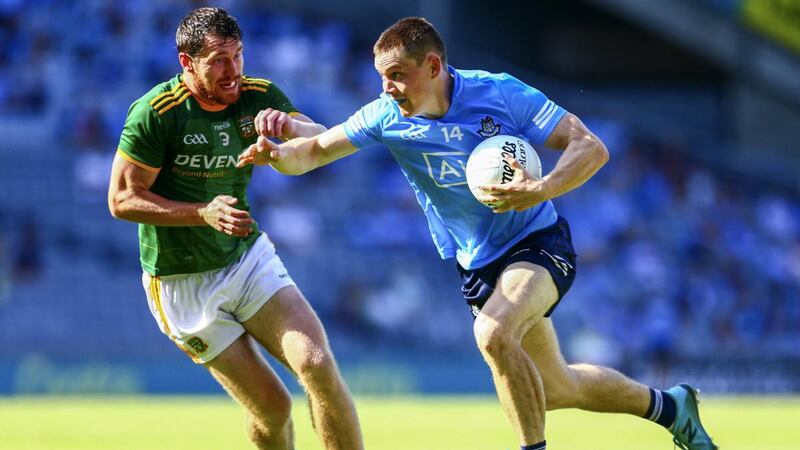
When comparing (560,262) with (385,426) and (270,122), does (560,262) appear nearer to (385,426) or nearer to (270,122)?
(270,122)

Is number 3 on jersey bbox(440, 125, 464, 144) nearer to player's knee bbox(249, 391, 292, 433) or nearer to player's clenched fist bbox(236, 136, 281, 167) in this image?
player's clenched fist bbox(236, 136, 281, 167)

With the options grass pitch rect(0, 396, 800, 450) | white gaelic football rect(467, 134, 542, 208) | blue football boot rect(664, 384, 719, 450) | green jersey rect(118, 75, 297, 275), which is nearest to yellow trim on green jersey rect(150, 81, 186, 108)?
green jersey rect(118, 75, 297, 275)

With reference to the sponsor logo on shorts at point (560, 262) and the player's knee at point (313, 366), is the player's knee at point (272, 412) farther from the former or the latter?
the sponsor logo on shorts at point (560, 262)

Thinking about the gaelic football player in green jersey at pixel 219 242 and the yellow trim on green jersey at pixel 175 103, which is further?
the yellow trim on green jersey at pixel 175 103

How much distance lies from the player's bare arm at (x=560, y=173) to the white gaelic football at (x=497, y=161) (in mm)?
83

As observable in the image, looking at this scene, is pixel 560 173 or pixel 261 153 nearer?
pixel 560 173

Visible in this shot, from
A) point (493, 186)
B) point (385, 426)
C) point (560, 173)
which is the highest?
point (385, 426)

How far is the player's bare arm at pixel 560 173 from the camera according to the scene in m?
6.68

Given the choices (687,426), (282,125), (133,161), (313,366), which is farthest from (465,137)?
(687,426)

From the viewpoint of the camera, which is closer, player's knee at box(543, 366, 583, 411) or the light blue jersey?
the light blue jersey

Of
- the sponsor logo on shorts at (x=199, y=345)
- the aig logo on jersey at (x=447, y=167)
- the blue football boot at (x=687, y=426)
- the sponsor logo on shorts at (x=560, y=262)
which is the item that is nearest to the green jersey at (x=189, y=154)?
the sponsor logo on shorts at (x=199, y=345)

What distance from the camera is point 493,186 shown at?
6680 mm

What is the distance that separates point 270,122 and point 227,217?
686 mm

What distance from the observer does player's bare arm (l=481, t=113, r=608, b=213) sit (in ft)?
21.9
